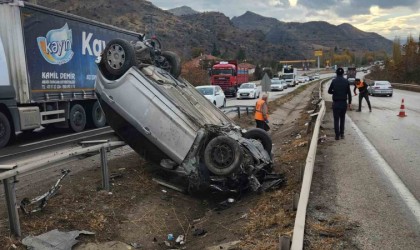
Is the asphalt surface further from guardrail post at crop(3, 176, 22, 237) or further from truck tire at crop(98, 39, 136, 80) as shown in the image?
truck tire at crop(98, 39, 136, 80)

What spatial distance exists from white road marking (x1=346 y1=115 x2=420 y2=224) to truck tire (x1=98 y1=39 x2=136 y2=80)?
4.78 metres

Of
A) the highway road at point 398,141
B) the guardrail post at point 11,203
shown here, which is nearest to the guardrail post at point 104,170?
the guardrail post at point 11,203

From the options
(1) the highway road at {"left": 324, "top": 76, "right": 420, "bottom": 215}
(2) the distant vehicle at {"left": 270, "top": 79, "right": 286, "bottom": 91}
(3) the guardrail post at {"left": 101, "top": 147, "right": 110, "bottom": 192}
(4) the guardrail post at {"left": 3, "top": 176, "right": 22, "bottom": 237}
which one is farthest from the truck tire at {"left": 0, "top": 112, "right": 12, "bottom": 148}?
(2) the distant vehicle at {"left": 270, "top": 79, "right": 286, "bottom": 91}

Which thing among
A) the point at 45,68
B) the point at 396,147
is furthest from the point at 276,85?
the point at 396,147

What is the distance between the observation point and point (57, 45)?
42.7ft

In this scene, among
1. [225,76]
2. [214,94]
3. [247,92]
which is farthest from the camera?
[225,76]

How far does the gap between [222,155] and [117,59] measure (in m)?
2.55

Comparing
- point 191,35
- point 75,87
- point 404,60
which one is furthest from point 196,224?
point 191,35

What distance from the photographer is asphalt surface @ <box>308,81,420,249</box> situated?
4477 mm

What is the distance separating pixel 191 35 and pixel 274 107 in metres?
127

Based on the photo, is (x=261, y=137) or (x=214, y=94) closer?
(x=261, y=137)

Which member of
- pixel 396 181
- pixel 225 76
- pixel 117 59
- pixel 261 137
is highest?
pixel 117 59

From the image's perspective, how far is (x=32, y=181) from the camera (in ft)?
23.3

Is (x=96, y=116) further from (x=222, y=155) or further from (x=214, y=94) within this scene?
(x=222, y=155)
